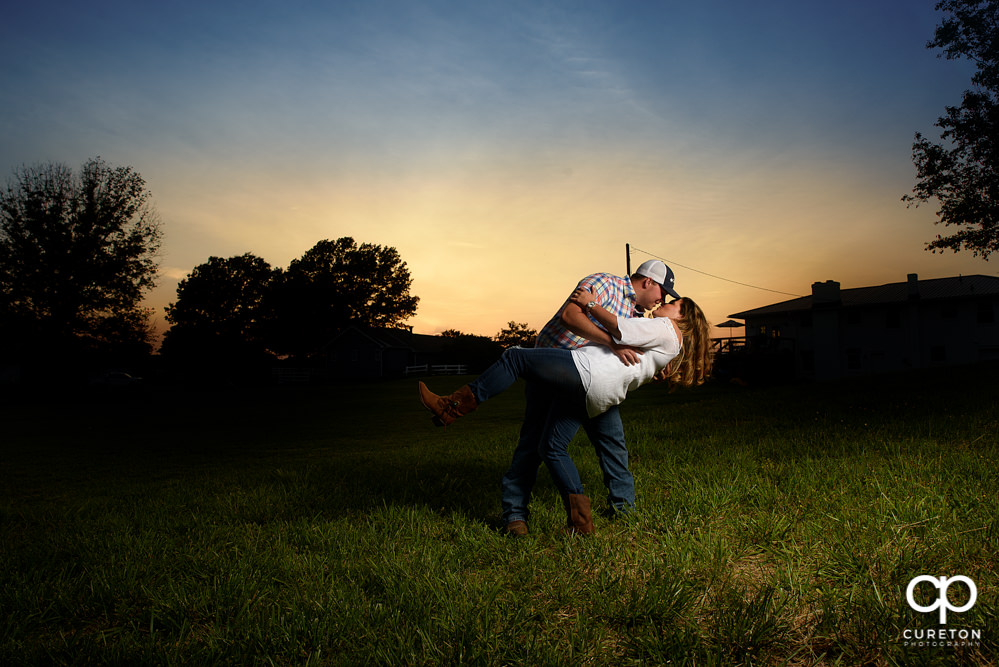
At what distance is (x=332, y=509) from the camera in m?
5.19

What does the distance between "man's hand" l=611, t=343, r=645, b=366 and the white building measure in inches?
1491

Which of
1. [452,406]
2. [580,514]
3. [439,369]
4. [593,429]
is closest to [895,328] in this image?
[439,369]

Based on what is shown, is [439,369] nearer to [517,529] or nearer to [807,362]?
[807,362]

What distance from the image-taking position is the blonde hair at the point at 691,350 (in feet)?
13.2

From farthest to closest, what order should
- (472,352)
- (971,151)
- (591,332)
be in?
1. (472,352)
2. (971,151)
3. (591,332)

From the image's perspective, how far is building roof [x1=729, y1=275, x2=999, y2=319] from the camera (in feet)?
128

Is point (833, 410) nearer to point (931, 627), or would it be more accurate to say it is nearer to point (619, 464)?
point (619, 464)

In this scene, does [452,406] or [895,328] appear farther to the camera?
[895,328]

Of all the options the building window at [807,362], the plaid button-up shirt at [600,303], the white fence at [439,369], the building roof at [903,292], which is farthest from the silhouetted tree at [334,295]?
the plaid button-up shirt at [600,303]

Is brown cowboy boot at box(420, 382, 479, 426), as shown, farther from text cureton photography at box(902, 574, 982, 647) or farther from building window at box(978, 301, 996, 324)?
building window at box(978, 301, 996, 324)

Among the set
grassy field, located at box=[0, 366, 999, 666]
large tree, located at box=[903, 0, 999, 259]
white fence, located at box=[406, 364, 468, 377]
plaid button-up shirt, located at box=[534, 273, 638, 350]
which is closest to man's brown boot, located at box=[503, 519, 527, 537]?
grassy field, located at box=[0, 366, 999, 666]

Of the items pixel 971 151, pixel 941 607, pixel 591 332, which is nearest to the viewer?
pixel 941 607

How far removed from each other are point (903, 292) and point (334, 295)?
54579 mm

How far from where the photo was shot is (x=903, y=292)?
1655 inches
